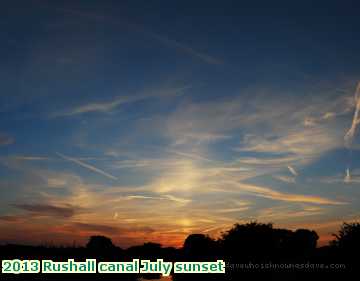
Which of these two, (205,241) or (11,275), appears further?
(205,241)

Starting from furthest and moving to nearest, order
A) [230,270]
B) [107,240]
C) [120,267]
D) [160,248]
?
1. [107,240]
2. [160,248]
3. [230,270]
4. [120,267]

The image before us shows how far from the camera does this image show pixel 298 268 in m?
62.5

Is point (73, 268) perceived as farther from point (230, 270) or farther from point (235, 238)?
point (235, 238)

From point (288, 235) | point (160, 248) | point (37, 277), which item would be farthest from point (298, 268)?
point (160, 248)

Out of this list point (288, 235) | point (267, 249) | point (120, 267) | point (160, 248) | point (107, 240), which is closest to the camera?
point (120, 267)

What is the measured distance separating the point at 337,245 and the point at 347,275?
34.1 ft

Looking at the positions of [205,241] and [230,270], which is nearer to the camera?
[230,270]

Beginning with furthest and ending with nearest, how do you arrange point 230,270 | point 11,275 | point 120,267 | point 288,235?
point 288,235
point 230,270
point 120,267
point 11,275

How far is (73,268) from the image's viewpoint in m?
57.0

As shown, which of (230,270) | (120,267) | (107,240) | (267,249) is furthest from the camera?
(107,240)

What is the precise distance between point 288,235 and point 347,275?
34.8 meters

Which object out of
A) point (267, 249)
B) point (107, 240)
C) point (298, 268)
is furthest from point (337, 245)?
point (107, 240)

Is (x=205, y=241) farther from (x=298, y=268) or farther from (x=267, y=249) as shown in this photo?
(x=298, y=268)

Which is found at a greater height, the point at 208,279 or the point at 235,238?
the point at 235,238
